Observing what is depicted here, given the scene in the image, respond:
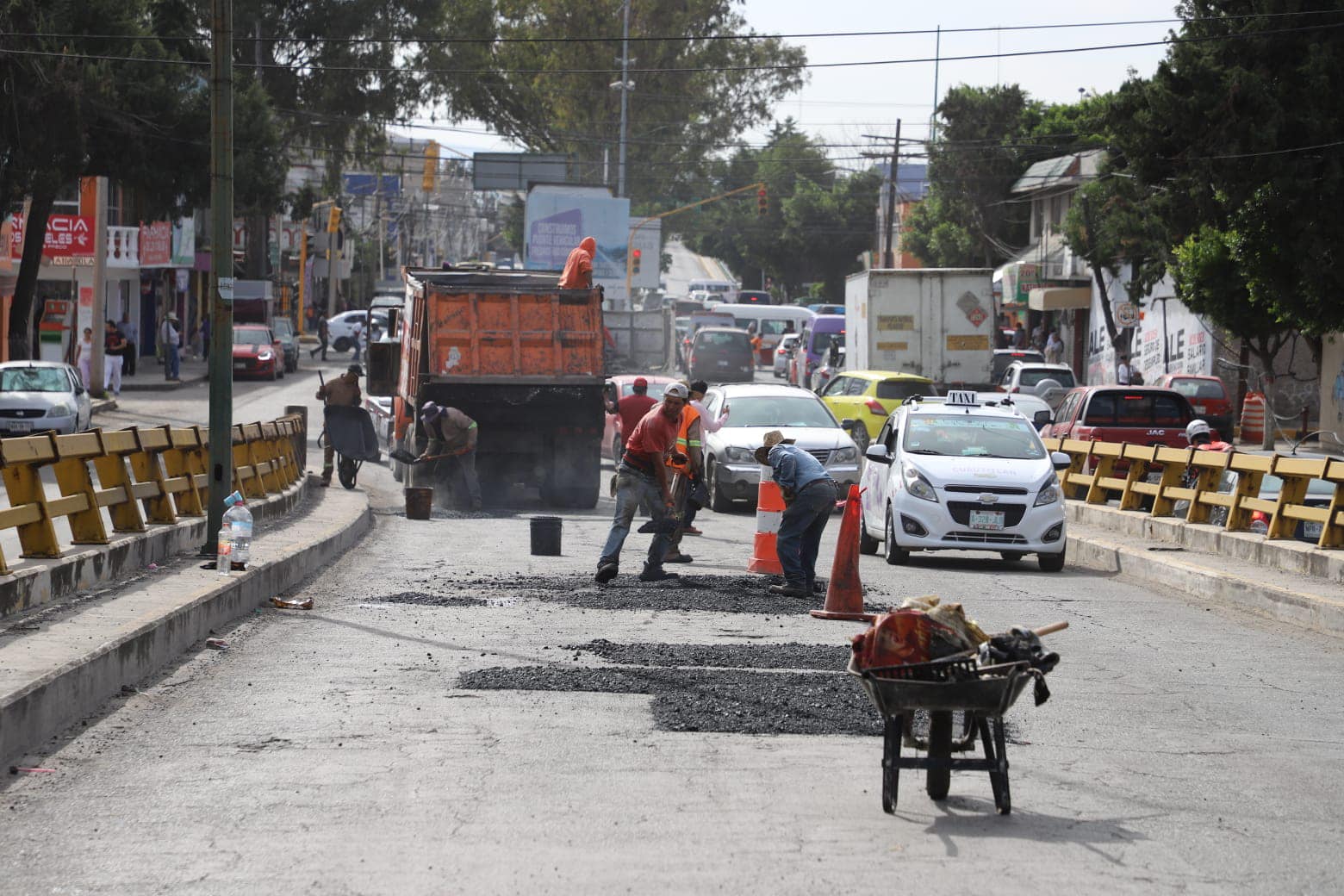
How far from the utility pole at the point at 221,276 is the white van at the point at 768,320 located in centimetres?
5315

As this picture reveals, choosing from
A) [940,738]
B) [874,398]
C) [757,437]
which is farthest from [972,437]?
[874,398]

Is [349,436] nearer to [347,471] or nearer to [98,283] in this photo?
[347,471]

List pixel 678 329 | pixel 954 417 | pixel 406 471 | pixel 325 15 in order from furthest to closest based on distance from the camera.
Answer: pixel 678 329, pixel 325 15, pixel 406 471, pixel 954 417

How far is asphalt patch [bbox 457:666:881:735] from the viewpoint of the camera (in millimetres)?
8656

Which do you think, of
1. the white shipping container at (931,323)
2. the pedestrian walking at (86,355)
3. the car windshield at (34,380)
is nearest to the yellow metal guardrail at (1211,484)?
the white shipping container at (931,323)

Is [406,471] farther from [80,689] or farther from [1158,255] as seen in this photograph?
[1158,255]

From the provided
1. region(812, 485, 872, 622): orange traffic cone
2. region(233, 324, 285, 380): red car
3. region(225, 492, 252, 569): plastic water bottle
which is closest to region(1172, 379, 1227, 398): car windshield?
region(812, 485, 872, 622): orange traffic cone

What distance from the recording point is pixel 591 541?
63.7ft

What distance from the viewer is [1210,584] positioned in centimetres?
1552

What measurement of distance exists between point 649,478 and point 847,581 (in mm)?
2586

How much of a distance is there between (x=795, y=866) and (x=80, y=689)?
435 cm

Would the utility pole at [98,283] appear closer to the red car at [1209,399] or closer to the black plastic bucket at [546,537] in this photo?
the red car at [1209,399]

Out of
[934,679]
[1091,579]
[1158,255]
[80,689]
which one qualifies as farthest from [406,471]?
[1158,255]

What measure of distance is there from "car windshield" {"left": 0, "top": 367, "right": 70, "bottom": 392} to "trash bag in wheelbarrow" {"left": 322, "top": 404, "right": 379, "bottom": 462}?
322 inches
